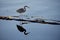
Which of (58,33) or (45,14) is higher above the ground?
(45,14)

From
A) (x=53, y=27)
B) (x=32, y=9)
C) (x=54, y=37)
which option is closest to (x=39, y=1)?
(x=32, y=9)

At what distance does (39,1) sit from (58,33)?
47cm

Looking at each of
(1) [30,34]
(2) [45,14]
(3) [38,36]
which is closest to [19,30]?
(1) [30,34]

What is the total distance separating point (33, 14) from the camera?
1613 mm

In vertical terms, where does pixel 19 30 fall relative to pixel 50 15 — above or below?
below

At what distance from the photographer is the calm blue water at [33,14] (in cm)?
158

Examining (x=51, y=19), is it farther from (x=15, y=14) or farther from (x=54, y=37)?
(x=15, y=14)

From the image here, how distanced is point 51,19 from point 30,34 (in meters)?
0.33

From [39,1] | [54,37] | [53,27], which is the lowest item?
[54,37]

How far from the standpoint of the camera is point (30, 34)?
5.29 feet

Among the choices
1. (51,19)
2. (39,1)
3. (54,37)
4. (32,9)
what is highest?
(39,1)

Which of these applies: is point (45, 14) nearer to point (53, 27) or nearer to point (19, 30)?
point (53, 27)

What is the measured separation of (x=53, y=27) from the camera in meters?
1.57

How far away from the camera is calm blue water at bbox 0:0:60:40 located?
158 centimetres
